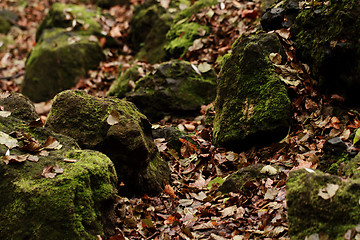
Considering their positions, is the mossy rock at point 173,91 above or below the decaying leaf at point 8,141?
below

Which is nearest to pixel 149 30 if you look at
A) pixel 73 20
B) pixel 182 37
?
pixel 182 37

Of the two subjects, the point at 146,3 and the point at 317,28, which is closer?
the point at 317,28

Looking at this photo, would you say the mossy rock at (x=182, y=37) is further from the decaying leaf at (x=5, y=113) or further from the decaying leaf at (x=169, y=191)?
the decaying leaf at (x=5, y=113)

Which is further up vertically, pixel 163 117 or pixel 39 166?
pixel 39 166

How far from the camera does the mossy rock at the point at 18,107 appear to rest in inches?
137

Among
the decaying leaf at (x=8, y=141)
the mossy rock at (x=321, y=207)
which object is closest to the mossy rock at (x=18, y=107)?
the decaying leaf at (x=8, y=141)

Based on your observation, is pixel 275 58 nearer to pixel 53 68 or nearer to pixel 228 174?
pixel 228 174

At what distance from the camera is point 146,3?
8234 millimetres

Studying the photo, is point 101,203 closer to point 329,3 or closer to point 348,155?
point 348,155

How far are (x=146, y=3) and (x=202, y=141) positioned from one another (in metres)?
4.84

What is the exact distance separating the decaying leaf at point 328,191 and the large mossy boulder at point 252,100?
162cm

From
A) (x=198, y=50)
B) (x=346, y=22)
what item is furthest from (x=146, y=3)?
(x=346, y=22)

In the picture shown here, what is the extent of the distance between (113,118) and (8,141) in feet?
3.12

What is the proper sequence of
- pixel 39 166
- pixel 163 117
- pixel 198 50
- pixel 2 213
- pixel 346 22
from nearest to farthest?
pixel 2 213, pixel 39 166, pixel 346 22, pixel 163 117, pixel 198 50
